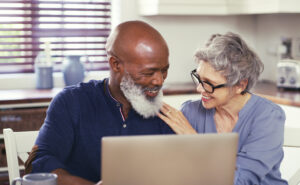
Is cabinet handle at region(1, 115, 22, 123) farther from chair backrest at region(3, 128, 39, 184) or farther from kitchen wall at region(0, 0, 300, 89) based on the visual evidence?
chair backrest at region(3, 128, 39, 184)

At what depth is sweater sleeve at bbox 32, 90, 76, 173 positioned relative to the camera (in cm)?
155

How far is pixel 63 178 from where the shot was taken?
1.50 meters

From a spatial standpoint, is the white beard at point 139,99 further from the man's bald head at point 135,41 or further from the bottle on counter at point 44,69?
the bottle on counter at point 44,69

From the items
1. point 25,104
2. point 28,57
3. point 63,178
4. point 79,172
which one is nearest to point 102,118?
point 79,172

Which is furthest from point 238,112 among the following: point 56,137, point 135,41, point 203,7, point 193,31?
→ point 193,31

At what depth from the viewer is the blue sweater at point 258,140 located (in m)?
1.69

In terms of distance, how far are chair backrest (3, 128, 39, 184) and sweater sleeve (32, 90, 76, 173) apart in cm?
17

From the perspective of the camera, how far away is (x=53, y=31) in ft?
12.5

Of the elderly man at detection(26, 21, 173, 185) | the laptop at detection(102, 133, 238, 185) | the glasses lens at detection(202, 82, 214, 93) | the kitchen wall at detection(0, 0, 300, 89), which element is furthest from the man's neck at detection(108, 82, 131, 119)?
the kitchen wall at detection(0, 0, 300, 89)

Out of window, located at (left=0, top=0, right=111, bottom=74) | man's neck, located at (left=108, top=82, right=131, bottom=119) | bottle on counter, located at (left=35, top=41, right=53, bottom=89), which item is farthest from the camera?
window, located at (left=0, top=0, right=111, bottom=74)

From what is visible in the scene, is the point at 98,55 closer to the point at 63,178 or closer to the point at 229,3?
the point at 229,3

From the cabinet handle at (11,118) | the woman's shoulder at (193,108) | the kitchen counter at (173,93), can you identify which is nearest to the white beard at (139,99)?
the woman's shoulder at (193,108)

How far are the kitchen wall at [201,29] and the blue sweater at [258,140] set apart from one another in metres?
2.03

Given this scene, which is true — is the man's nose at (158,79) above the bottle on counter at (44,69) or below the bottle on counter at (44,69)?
above
